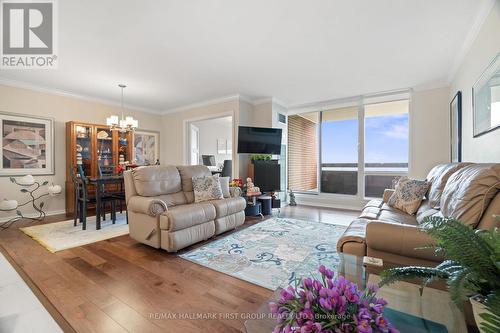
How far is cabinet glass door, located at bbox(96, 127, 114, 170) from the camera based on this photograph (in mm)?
4766

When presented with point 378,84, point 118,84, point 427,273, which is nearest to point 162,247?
point 427,273

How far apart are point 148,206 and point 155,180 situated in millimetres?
530

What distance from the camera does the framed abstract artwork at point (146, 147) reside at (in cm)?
562

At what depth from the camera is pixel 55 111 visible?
4.34 metres

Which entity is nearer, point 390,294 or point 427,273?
point 427,273

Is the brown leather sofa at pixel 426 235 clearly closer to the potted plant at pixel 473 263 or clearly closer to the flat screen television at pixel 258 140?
the potted plant at pixel 473 263

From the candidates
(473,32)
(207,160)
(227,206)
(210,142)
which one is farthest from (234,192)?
(210,142)

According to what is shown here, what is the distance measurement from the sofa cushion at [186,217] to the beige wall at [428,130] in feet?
12.8

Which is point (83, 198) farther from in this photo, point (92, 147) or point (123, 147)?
point (123, 147)

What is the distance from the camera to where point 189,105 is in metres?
5.55

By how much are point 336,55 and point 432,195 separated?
2.07 m

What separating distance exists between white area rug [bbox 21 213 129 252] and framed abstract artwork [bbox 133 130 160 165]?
86.3 inches

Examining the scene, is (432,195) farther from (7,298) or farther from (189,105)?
(189,105)

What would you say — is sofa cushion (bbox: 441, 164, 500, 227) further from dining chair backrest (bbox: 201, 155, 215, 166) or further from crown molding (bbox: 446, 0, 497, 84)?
dining chair backrest (bbox: 201, 155, 215, 166)
